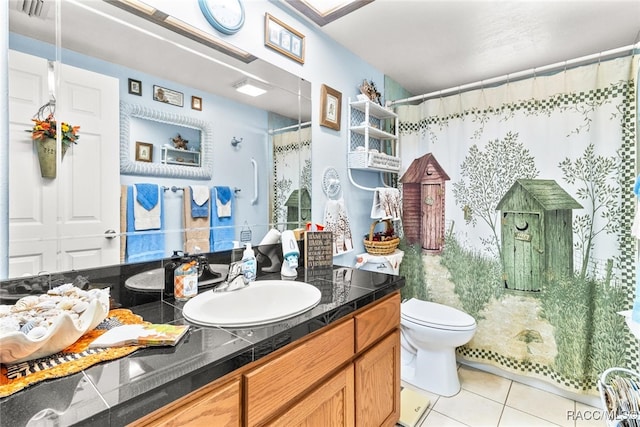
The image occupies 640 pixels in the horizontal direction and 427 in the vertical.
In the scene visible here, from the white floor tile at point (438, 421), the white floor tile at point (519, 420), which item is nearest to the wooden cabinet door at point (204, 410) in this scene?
the white floor tile at point (438, 421)

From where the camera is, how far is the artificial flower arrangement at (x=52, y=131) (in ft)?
2.85

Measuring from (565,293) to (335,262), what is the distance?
1.39 meters

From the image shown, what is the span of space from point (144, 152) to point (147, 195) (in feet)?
0.51

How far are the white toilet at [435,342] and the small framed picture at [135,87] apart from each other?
1.82 m

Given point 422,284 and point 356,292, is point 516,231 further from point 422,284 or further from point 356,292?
point 356,292

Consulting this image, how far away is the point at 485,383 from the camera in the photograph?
2.03m

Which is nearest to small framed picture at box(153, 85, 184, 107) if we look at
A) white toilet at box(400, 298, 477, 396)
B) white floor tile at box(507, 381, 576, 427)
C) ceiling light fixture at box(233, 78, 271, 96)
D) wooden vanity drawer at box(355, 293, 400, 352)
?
ceiling light fixture at box(233, 78, 271, 96)

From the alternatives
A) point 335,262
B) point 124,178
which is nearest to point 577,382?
point 335,262

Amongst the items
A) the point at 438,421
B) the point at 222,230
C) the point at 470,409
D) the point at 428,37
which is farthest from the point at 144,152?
the point at 470,409

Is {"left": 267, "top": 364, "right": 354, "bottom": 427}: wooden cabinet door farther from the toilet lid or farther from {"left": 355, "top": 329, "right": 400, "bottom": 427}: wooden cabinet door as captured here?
the toilet lid

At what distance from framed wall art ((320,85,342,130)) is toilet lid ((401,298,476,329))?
1297 mm

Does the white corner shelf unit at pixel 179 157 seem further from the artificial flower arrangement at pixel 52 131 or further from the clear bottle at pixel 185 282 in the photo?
the clear bottle at pixel 185 282

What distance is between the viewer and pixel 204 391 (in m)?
0.68

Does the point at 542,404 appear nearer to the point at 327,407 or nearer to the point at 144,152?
the point at 327,407
